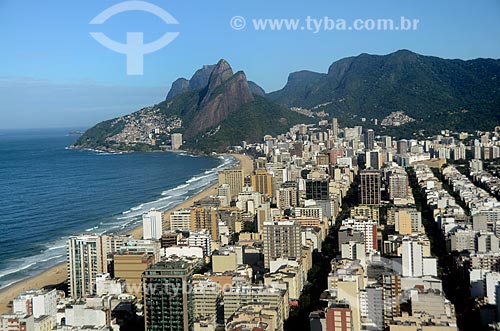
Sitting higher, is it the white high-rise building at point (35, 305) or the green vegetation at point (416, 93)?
the green vegetation at point (416, 93)

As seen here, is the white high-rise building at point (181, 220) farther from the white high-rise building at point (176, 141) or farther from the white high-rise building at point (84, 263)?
the white high-rise building at point (176, 141)

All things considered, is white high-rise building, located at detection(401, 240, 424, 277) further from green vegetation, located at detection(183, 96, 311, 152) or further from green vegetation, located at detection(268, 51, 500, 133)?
green vegetation, located at detection(183, 96, 311, 152)

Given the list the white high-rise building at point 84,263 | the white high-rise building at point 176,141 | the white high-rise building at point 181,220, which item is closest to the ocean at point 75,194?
the white high-rise building at point 181,220

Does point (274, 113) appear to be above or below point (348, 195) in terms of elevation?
above

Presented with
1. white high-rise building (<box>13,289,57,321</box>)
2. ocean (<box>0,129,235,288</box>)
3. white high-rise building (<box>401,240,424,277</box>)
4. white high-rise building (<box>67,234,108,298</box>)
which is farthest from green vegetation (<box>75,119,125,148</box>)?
white high-rise building (<box>13,289,57,321</box>)

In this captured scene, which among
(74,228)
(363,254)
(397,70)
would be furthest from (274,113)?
(363,254)

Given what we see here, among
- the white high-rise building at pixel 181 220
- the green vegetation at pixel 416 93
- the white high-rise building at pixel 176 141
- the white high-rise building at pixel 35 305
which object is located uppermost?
the green vegetation at pixel 416 93

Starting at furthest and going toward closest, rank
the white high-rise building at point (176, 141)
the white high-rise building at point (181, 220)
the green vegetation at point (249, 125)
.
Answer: the white high-rise building at point (176, 141) < the green vegetation at point (249, 125) < the white high-rise building at point (181, 220)

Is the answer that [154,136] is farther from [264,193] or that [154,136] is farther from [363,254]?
[363,254]
